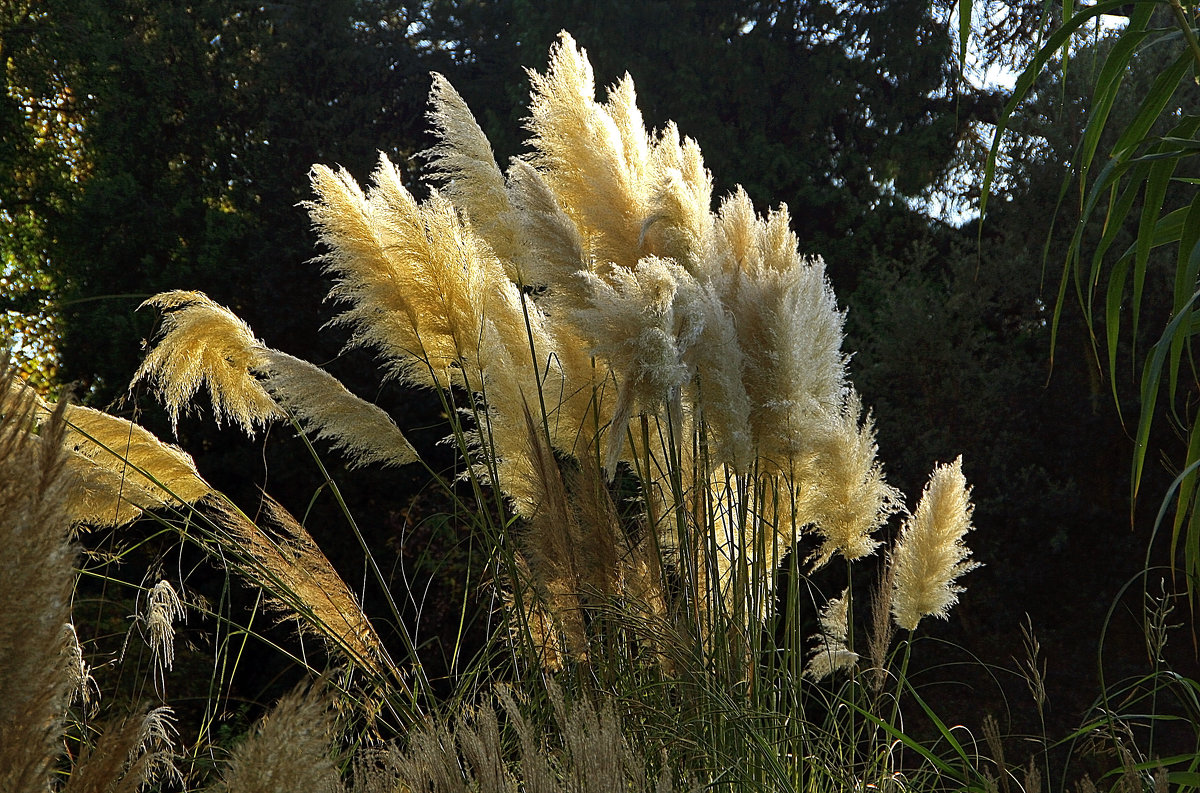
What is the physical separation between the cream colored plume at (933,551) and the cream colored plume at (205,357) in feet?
5.98

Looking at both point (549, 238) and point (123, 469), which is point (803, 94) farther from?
point (123, 469)

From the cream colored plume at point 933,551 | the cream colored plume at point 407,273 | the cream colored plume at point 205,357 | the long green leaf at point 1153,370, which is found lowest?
the cream colored plume at point 933,551

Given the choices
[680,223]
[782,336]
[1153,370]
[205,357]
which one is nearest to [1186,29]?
[1153,370]

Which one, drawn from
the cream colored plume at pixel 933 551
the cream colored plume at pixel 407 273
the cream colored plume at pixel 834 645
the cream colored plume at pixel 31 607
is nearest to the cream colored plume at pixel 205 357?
the cream colored plume at pixel 407 273

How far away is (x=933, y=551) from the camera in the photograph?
2.87 m

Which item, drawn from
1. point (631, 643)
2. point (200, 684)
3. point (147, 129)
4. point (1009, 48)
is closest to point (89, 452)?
point (631, 643)

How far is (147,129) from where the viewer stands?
8859 mm

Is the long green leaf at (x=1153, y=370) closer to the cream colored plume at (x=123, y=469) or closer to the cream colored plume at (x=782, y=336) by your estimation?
the cream colored plume at (x=782, y=336)

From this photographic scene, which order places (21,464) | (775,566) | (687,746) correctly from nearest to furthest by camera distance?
(21,464)
(687,746)
(775,566)

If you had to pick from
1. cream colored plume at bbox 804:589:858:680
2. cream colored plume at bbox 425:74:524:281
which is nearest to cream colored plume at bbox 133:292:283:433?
cream colored plume at bbox 425:74:524:281

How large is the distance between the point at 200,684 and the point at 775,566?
5179mm

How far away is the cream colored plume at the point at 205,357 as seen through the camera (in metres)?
2.60

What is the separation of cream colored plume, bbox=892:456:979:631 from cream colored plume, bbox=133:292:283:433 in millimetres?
1823

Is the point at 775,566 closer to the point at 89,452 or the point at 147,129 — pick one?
the point at 89,452
